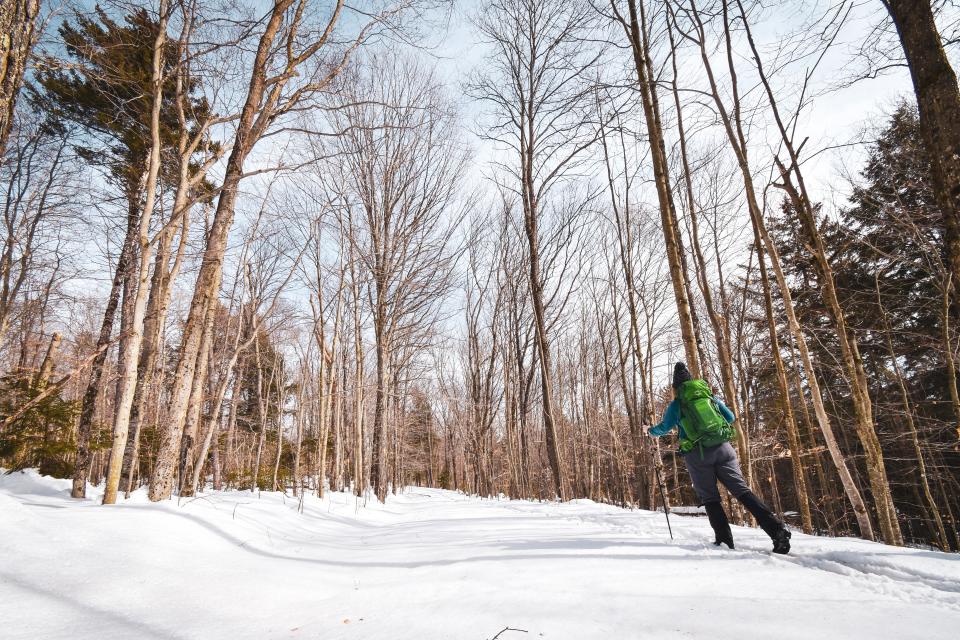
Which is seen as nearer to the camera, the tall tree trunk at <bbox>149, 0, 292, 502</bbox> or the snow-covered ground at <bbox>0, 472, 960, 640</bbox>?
the snow-covered ground at <bbox>0, 472, 960, 640</bbox>

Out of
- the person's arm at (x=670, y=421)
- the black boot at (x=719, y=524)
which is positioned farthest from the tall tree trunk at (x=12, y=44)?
the black boot at (x=719, y=524)

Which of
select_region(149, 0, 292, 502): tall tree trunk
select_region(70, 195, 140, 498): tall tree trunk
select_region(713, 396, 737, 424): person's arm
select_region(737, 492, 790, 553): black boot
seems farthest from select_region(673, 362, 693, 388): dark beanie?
select_region(70, 195, 140, 498): tall tree trunk

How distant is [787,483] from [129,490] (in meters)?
25.0

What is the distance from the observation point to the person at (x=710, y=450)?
10.1ft

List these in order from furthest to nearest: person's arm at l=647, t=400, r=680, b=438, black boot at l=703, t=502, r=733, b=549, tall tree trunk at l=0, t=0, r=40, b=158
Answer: person's arm at l=647, t=400, r=680, b=438 → black boot at l=703, t=502, r=733, b=549 → tall tree trunk at l=0, t=0, r=40, b=158

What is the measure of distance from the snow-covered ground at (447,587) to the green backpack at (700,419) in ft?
2.55

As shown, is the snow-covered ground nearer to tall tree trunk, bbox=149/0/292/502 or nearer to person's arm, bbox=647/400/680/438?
person's arm, bbox=647/400/680/438

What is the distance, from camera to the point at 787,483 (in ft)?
64.1

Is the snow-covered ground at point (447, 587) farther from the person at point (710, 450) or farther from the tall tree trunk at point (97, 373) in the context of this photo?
the tall tree trunk at point (97, 373)

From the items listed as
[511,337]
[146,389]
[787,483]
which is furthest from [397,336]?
[787,483]

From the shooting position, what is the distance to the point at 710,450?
3275 millimetres

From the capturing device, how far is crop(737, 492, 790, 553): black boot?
8.79 ft

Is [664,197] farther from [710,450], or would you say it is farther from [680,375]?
[710,450]

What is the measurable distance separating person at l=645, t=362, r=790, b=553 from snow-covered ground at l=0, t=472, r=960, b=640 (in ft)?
0.92
